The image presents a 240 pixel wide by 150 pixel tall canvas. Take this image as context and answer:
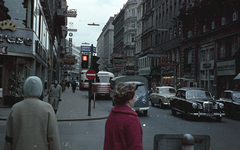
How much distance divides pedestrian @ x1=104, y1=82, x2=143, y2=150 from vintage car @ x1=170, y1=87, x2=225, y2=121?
37.1 ft

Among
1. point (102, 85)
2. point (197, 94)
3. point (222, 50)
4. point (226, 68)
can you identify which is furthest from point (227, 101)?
point (102, 85)

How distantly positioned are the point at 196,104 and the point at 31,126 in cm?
1162

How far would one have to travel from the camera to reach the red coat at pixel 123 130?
9.93 feet

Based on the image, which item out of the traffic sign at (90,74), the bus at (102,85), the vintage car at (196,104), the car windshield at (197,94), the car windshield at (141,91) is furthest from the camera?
the bus at (102,85)

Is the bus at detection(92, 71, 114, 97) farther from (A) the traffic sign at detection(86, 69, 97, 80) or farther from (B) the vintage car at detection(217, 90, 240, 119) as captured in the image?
(B) the vintage car at detection(217, 90, 240, 119)

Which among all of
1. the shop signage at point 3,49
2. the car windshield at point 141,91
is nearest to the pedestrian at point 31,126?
the car windshield at point 141,91

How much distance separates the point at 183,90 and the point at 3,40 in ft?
34.4

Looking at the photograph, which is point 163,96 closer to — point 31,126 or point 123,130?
point 31,126

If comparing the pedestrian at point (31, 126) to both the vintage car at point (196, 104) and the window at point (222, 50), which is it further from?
the window at point (222, 50)

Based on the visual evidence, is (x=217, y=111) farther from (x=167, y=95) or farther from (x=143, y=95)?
(x=167, y=95)

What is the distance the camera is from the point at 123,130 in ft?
10.2

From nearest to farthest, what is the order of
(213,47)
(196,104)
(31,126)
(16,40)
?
(31,126) < (196,104) < (16,40) < (213,47)

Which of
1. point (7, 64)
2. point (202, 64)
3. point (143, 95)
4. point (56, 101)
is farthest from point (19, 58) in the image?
point (202, 64)

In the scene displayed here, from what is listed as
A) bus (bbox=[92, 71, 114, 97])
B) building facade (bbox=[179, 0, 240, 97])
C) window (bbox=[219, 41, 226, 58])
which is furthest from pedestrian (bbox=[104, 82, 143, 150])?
bus (bbox=[92, 71, 114, 97])
